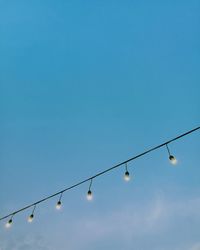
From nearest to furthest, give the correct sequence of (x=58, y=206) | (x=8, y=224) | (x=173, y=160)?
(x=173, y=160) < (x=58, y=206) < (x=8, y=224)

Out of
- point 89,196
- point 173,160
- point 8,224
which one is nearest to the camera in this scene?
point 173,160

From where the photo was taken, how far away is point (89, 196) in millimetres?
6059

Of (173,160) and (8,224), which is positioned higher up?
(173,160)

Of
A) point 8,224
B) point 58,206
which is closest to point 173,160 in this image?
point 58,206

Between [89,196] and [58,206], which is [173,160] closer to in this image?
[89,196]

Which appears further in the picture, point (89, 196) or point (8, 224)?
point (8, 224)

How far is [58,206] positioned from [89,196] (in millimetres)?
1075

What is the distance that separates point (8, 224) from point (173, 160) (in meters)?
5.36

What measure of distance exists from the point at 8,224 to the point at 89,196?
2935 mm

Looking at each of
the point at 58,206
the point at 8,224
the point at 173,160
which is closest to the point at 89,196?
the point at 58,206

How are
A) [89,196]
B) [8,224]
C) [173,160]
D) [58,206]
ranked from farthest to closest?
[8,224], [58,206], [89,196], [173,160]

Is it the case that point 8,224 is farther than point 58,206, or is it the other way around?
point 8,224

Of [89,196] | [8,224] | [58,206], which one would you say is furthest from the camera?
[8,224]

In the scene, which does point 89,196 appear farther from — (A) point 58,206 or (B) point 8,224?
(B) point 8,224
